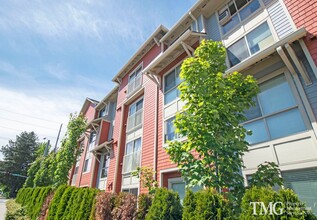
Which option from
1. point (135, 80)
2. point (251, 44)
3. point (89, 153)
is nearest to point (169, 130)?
point (251, 44)

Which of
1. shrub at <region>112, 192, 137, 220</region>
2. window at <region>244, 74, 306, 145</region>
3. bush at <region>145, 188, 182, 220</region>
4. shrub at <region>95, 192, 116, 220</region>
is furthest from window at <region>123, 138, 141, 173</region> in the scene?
window at <region>244, 74, 306, 145</region>

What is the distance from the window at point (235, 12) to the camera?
7.61 m

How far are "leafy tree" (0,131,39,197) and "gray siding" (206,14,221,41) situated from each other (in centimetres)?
5538

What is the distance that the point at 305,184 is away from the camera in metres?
4.54

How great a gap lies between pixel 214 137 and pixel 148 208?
2.69 metres

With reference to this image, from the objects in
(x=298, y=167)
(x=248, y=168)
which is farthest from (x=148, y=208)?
(x=298, y=167)

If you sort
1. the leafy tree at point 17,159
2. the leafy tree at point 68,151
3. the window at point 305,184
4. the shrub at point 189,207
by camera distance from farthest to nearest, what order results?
1. the leafy tree at point 17,159
2. the leafy tree at point 68,151
3. the window at point 305,184
4. the shrub at point 189,207

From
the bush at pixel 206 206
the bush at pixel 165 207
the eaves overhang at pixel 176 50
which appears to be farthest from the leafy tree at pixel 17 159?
the bush at pixel 206 206

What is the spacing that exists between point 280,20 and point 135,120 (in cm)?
1015

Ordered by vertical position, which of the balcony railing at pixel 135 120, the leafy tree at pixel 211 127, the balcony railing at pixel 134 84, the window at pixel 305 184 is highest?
the balcony railing at pixel 134 84

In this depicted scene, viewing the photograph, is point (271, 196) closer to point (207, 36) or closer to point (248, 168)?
point (248, 168)

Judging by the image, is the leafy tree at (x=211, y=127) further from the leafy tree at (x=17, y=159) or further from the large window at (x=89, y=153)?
the leafy tree at (x=17, y=159)

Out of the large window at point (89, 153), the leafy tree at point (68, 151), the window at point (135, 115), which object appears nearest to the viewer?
the window at point (135, 115)

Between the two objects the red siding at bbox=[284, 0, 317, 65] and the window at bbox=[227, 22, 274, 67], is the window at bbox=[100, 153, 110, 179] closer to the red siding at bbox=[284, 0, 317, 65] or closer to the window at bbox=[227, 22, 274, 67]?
the window at bbox=[227, 22, 274, 67]
